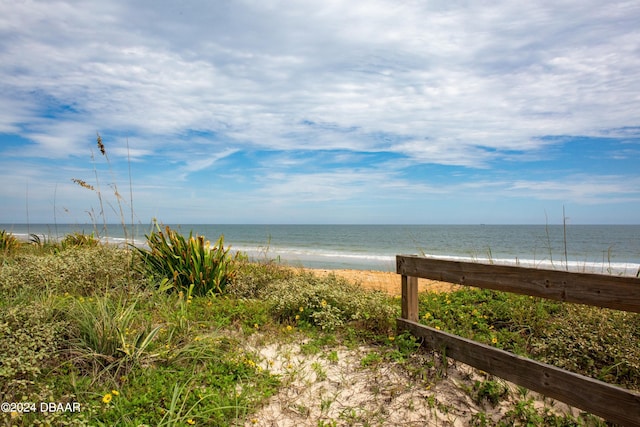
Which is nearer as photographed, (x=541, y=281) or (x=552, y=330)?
(x=541, y=281)

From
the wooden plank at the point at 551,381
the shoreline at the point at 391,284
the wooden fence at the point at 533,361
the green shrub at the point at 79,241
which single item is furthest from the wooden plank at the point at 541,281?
the green shrub at the point at 79,241

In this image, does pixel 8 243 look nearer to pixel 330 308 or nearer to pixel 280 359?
pixel 330 308

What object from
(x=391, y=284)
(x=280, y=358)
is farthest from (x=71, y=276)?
(x=391, y=284)

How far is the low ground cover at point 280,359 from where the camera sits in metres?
3.59

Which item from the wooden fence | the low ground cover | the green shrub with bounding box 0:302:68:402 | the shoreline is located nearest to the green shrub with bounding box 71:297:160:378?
the low ground cover

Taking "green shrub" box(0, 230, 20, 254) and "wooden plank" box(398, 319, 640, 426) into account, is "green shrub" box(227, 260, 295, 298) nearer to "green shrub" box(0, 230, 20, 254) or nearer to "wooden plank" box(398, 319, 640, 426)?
"wooden plank" box(398, 319, 640, 426)

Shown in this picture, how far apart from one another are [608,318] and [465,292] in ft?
7.07

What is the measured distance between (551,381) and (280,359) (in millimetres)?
2647

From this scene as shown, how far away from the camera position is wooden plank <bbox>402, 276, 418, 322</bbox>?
16.6 ft

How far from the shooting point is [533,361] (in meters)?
3.68

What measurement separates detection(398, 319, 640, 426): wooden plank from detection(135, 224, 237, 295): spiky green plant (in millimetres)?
4097

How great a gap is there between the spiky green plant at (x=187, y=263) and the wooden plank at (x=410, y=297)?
347 centimetres

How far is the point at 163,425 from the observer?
3279 millimetres

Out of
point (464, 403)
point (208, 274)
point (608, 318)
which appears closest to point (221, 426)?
point (464, 403)
